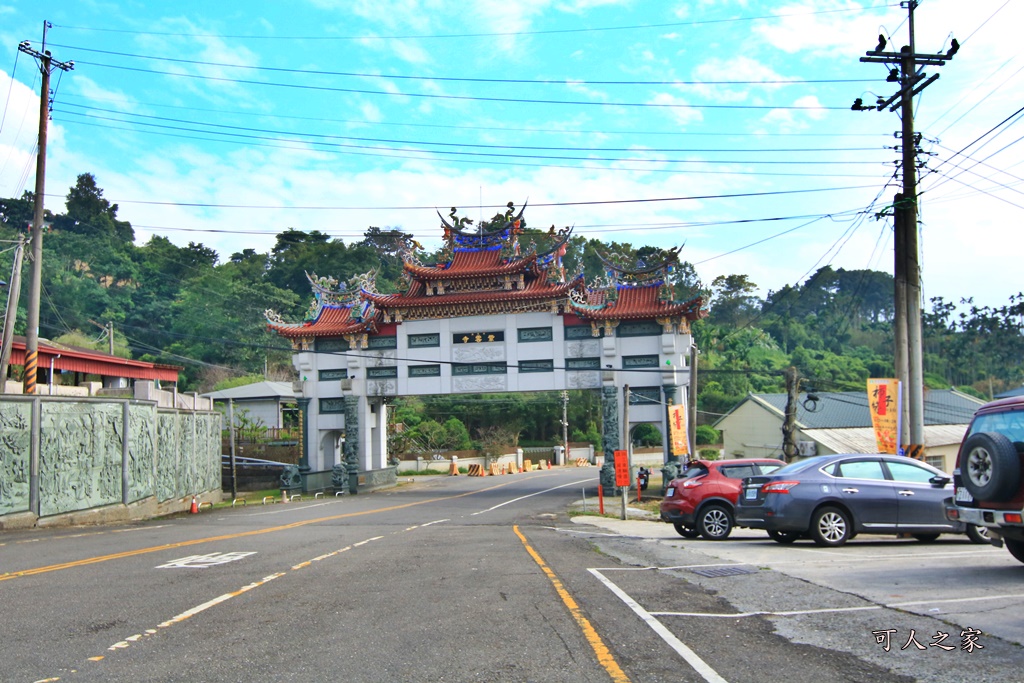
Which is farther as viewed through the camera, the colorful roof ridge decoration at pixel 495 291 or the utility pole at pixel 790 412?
the colorful roof ridge decoration at pixel 495 291

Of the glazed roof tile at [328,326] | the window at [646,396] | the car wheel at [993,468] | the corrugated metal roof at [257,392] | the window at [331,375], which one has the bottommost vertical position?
the car wheel at [993,468]

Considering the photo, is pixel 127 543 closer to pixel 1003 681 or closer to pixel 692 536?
pixel 692 536

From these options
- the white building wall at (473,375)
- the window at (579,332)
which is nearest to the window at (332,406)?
the white building wall at (473,375)

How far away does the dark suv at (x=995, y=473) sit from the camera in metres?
8.27

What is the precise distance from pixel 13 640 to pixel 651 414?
30000mm

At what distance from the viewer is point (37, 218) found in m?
22.4

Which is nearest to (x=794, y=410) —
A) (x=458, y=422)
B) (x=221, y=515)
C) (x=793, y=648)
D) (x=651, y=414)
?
(x=651, y=414)

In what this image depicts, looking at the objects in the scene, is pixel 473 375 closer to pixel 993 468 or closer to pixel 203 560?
pixel 203 560

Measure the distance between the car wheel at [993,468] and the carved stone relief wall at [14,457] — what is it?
1764cm

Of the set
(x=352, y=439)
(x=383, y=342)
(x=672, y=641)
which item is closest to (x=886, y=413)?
(x=672, y=641)

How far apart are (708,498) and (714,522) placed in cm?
47

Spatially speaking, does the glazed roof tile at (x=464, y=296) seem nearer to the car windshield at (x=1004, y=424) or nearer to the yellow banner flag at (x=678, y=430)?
the yellow banner flag at (x=678, y=430)

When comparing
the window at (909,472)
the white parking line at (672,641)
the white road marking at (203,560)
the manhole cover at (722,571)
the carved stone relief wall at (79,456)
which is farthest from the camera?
the carved stone relief wall at (79,456)

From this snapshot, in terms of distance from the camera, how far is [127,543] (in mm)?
14562
